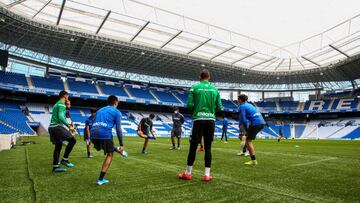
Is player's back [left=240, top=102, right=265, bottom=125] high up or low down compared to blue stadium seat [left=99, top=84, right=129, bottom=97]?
down

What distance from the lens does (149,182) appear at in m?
4.72

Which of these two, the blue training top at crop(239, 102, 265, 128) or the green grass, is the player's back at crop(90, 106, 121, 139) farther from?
the blue training top at crop(239, 102, 265, 128)

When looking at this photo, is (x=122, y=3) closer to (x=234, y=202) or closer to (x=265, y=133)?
(x=234, y=202)

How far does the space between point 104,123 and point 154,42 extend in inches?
1140

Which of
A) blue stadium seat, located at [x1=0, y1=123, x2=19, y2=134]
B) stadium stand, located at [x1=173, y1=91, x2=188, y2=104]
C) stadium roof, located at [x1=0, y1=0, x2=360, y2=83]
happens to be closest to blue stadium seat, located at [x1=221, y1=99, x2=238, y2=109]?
stadium stand, located at [x1=173, y1=91, x2=188, y2=104]

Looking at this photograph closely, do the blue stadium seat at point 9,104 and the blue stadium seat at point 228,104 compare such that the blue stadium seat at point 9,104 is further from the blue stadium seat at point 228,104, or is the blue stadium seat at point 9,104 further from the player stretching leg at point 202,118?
the blue stadium seat at point 228,104

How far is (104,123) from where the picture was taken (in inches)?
189

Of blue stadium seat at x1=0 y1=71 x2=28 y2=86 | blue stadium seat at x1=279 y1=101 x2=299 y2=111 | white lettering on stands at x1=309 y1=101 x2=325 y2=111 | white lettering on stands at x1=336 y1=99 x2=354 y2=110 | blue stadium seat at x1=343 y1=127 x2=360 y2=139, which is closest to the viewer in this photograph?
blue stadium seat at x1=0 y1=71 x2=28 y2=86

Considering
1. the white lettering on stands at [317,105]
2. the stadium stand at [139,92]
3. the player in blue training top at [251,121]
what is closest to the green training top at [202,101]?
the player in blue training top at [251,121]

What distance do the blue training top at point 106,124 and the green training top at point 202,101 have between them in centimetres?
142

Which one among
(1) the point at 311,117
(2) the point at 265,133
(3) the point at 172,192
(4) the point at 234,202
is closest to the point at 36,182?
(3) the point at 172,192

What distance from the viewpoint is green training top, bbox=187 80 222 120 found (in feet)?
16.1

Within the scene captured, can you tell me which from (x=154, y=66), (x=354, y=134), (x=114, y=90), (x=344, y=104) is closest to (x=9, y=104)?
(x=114, y=90)

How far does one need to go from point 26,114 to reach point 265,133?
42843 millimetres
